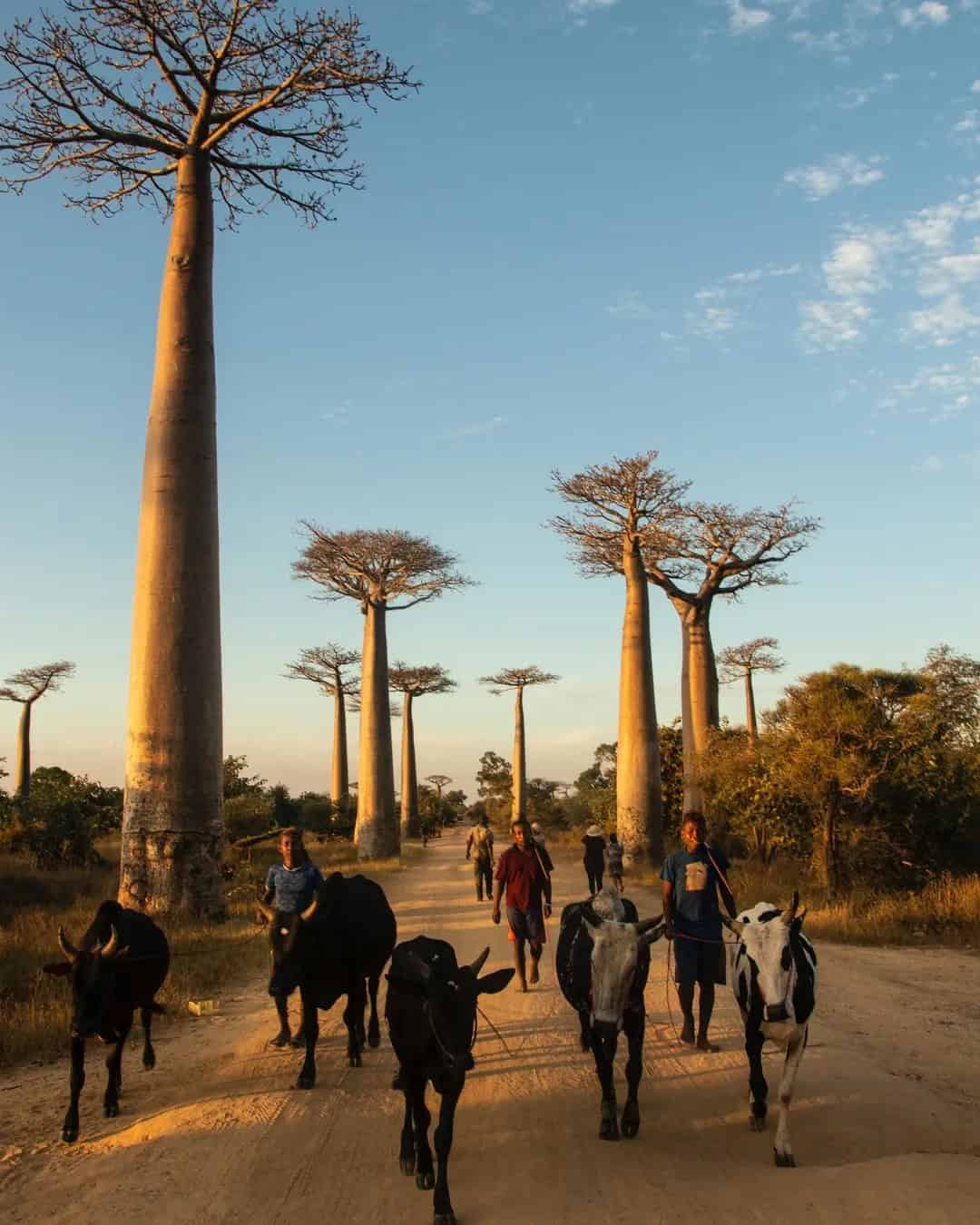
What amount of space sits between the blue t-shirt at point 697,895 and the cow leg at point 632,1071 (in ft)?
4.15

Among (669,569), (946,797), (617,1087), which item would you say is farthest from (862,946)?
(669,569)

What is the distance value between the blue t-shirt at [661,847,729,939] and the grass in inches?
150

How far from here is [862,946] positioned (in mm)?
10828

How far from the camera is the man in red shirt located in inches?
327

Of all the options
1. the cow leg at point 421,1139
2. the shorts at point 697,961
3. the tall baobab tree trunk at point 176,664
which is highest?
Answer: the tall baobab tree trunk at point 176,664

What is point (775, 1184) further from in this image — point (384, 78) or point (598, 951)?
point (384, 78)

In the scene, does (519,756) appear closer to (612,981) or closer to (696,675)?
(696,675)

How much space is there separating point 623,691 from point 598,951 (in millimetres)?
17444

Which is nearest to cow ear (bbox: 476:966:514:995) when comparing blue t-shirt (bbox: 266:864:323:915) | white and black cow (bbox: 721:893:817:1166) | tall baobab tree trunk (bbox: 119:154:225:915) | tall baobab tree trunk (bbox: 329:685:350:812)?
white and black cow (bbox: 721:893:817:1166)

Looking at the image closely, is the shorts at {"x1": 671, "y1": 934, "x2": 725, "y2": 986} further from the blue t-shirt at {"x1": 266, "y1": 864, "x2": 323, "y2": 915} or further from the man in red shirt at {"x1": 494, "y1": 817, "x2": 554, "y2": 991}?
the blue t-shirt at {"x1": 266, "y1": 864, "x2": 323, "y2": 915}

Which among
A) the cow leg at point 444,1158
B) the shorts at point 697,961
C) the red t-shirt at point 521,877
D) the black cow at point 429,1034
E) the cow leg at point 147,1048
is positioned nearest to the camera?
the cow leg at point 444,1158

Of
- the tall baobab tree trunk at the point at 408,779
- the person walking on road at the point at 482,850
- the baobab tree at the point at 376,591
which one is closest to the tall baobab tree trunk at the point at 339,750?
the tall baobab tree trunk at the point at 408,779

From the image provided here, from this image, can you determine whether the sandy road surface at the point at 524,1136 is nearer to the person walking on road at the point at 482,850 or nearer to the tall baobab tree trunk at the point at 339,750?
the person walking on road at the point at 482,850

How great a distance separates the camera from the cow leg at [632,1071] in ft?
16.3
